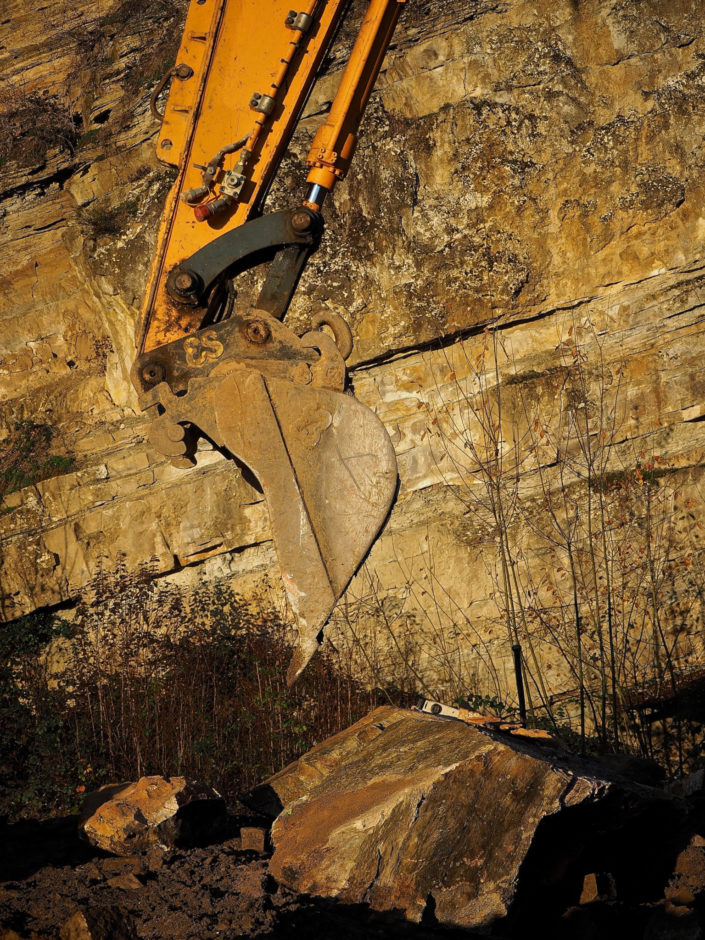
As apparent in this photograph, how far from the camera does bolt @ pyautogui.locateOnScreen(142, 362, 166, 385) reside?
3498mm

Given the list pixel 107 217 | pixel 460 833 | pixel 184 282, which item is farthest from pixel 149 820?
pixel 107 217

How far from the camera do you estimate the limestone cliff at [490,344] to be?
7.74 meters

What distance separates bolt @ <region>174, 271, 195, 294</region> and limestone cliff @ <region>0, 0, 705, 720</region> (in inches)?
175

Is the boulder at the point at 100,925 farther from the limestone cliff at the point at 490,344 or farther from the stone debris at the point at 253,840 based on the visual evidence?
the limestone cliff at the point at 490,344

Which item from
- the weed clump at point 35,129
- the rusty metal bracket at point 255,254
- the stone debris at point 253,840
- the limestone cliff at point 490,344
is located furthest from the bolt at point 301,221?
the weed clump at point 35,129

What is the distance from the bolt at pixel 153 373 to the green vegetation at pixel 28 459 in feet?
19.1

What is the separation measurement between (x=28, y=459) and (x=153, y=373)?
6206 mm

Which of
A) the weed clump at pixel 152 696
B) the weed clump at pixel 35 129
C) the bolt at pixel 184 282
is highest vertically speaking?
the weed clump at pixel 35 129

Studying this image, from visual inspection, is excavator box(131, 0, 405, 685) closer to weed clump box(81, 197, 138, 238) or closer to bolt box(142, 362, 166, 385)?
bolt box(142, 362, 166, 385)

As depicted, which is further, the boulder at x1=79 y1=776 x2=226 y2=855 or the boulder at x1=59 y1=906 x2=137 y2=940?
the boulder at x1=79 y1=776 x2=226 y2=855

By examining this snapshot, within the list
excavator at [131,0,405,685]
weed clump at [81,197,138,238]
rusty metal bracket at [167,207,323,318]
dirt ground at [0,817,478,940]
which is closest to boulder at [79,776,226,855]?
dirt ground at [0,817,478,940]

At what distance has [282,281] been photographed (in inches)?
140

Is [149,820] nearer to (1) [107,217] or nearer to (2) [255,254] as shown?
(2) [255,254]

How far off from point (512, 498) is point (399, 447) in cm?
116
